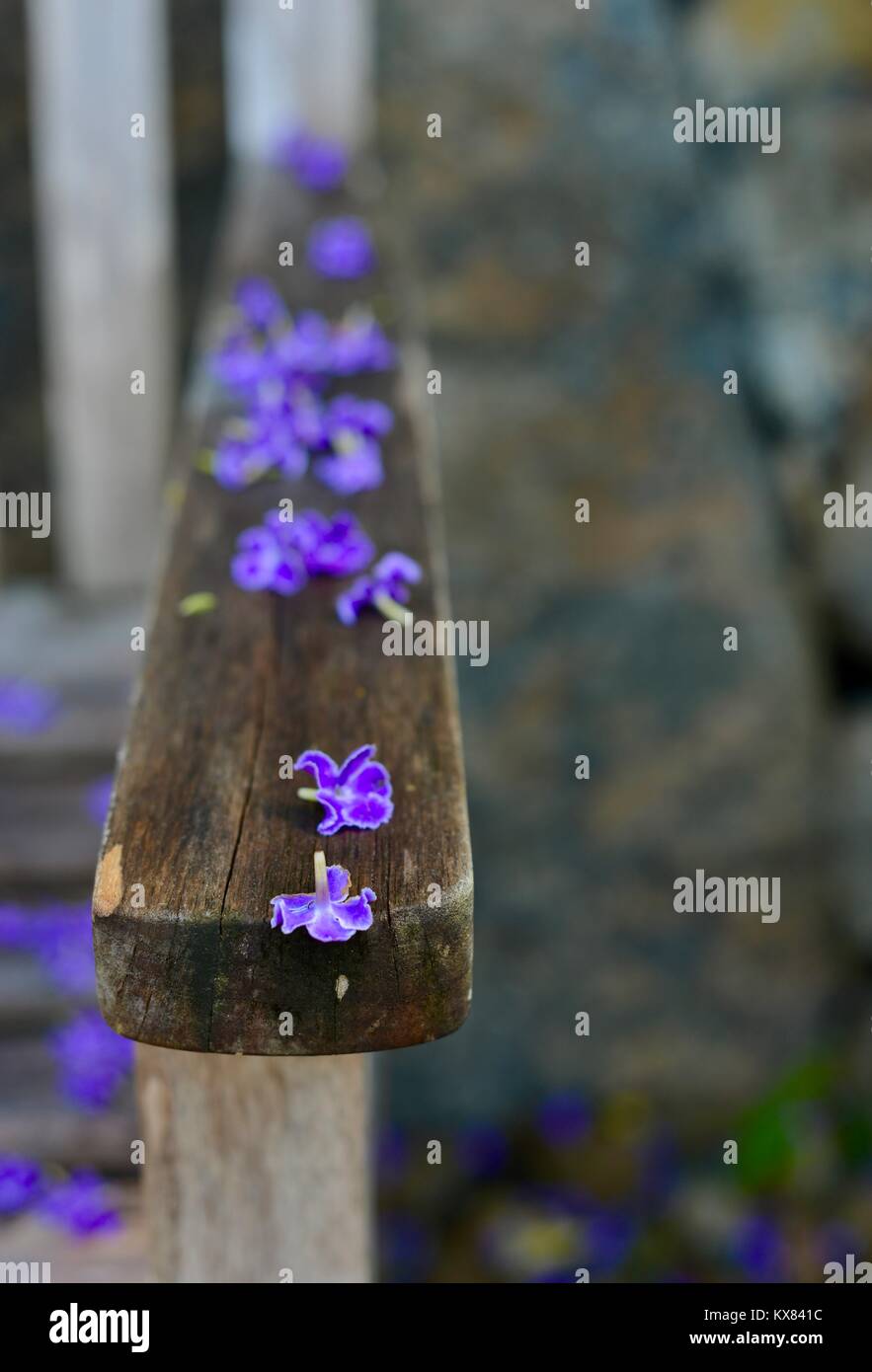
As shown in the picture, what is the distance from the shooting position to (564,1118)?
4273mm

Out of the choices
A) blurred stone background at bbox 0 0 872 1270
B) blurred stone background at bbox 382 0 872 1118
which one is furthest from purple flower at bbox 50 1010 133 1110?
blurred stone background at bbox 382 0 872 1118

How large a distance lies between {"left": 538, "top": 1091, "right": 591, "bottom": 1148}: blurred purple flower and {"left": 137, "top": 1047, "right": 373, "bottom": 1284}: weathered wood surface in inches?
116

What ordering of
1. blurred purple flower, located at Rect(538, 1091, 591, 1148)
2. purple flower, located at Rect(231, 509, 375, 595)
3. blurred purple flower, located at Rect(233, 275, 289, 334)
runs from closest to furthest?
purple flower, located at Rect(231, 509, 375, 595), blurred purple flower, located at Rect(233, 275, 289, 334), blurred purple flower, located at Rect(538, 1091, 591, 1148)

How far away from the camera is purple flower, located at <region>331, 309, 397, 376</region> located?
7.59ft

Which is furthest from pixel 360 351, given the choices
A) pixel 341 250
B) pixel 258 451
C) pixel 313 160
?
pixel 313 160

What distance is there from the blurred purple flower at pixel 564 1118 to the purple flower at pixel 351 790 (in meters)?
3.29

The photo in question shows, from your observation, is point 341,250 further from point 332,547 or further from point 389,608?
point 389,608

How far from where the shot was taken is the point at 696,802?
13.7 ft

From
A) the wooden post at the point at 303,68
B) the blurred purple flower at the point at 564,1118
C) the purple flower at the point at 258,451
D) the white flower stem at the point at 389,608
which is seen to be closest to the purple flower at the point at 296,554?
the white flower stem at the point at 389,608

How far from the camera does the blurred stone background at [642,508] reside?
3.85 meters

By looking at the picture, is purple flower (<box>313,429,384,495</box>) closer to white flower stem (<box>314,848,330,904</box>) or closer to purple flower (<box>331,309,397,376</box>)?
purple flower (<box>331,309,397,376</box>)

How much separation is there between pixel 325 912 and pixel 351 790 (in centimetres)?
18

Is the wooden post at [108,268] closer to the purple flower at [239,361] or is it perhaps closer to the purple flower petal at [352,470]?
the purple flower at [239,361]
